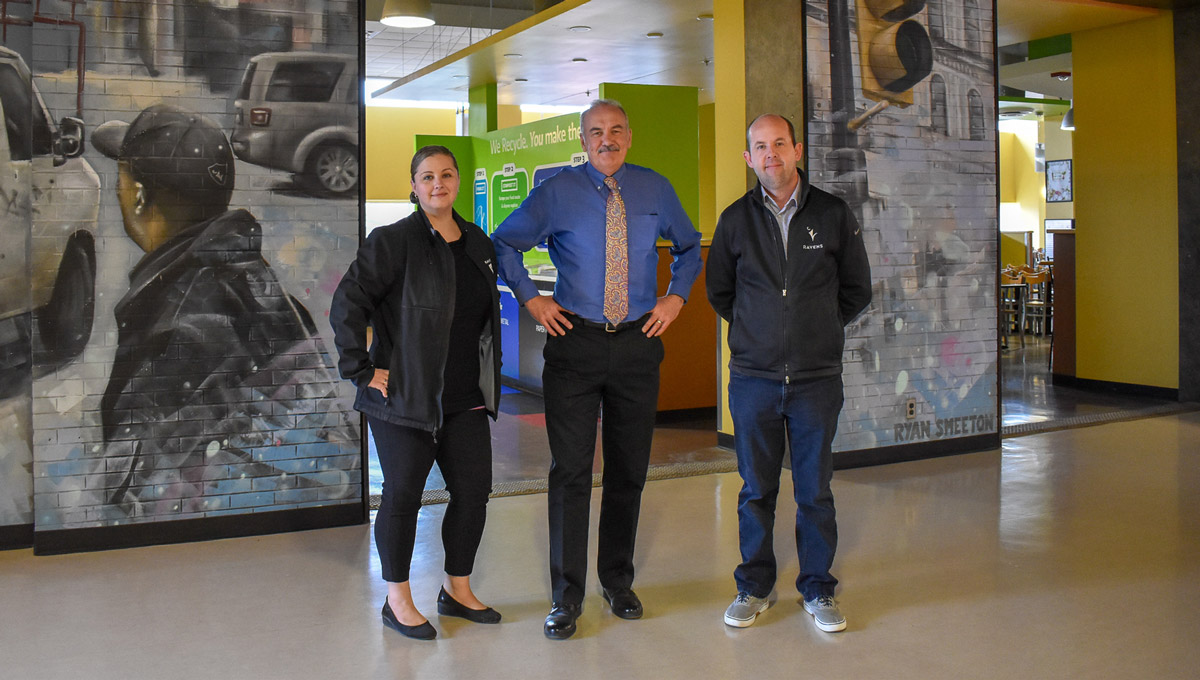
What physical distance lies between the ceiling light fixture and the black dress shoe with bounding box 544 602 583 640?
6.43 metres

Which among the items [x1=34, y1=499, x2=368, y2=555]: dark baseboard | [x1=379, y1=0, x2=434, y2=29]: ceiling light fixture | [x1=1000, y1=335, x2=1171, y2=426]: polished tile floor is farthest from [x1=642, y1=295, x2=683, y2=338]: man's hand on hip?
[x1=379, y1=0, x2=434, y2=29]: ceiling light fixture

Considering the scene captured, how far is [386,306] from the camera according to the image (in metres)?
3.29

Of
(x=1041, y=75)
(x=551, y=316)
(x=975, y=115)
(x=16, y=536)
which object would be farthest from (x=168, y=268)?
(x=1041, y=75)

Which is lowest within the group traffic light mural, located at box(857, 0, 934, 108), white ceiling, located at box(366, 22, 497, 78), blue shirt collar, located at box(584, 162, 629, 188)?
blue shirt collar, located at box(584, 162, 629, 188)

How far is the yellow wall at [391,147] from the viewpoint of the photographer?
2044 centimetres

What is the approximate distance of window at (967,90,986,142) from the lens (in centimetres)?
627

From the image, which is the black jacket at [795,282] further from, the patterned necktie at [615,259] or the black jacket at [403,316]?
the black jacket at [403,316]

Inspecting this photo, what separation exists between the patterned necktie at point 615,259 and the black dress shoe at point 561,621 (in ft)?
3.09

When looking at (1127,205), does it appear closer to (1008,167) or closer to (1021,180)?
(1021,180)

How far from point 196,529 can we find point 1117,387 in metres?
7.32

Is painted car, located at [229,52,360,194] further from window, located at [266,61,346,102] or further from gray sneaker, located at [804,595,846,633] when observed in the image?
gray sneaker, located at [804,595,846,633]

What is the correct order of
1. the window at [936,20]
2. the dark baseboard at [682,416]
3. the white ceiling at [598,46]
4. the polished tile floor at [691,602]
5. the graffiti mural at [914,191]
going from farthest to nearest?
the white ceiling at [598,46], the dark baseboard at [682,416], the window at [936,20], the graffiti mural at [914,191], the polished tile floor at [691,602]

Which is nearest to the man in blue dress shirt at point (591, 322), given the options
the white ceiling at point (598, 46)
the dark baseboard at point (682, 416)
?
the dark baseboard at point (682, 416)

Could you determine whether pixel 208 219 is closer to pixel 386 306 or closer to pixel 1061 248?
pixel 386 306
